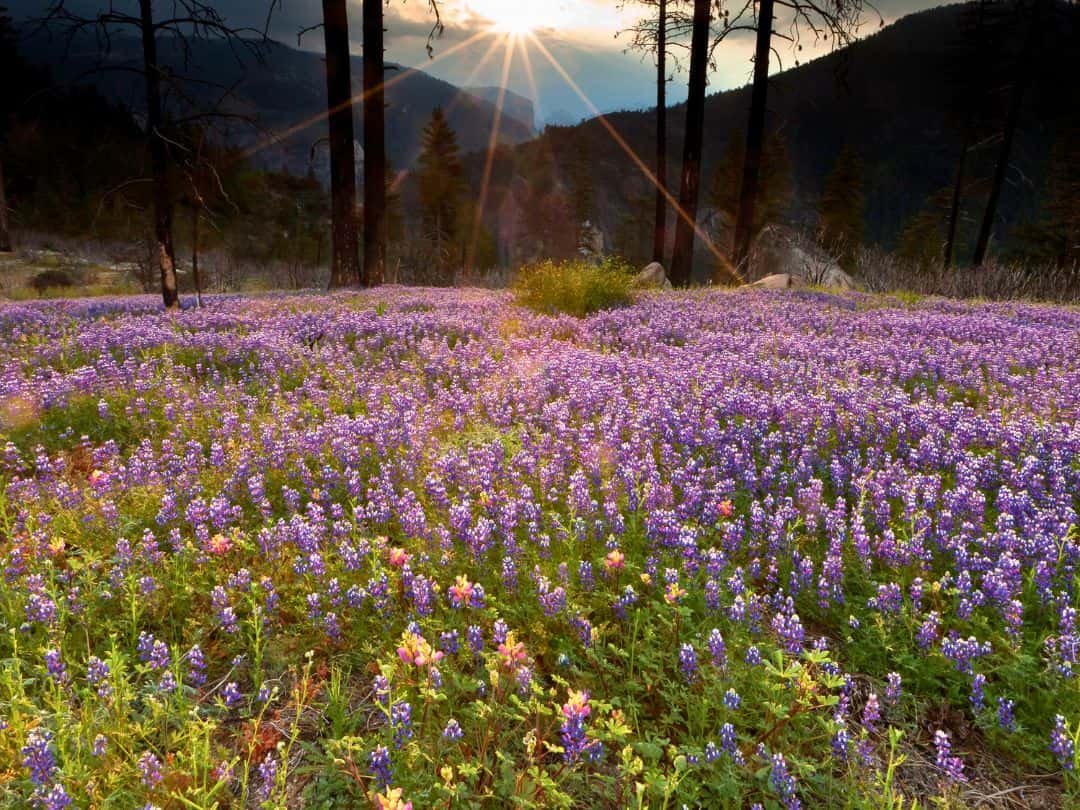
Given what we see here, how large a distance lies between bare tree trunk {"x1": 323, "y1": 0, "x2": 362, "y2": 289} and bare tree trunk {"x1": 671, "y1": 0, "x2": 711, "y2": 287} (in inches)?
398

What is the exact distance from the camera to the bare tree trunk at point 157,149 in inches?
402

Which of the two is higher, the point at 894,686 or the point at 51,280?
the point at 51,280

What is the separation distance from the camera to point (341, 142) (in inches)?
651

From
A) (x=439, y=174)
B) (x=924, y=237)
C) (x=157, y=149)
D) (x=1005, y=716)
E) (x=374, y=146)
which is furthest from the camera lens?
(x=924, y=237)

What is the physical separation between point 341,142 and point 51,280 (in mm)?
Answer: 19901

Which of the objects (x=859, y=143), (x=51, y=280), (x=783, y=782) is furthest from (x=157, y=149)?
(x=859, y=143)

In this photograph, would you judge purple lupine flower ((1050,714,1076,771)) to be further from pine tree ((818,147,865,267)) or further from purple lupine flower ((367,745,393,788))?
pine tree ((818,147,865,267))

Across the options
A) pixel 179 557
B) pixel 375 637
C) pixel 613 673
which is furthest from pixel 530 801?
pixel 179 557

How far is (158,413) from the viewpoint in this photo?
19.6 feet

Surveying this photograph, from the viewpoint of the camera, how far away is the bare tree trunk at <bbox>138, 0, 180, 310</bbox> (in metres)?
10.2

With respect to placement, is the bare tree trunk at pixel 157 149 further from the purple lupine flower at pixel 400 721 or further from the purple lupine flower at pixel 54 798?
the purple lupine flower at pixel 400 721

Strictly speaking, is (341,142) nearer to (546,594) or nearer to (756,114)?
(756,114)

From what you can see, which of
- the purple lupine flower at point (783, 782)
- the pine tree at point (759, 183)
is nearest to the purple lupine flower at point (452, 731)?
the purple lupine flower at point (783, 782)

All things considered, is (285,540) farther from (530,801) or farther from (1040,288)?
(1040,288)
